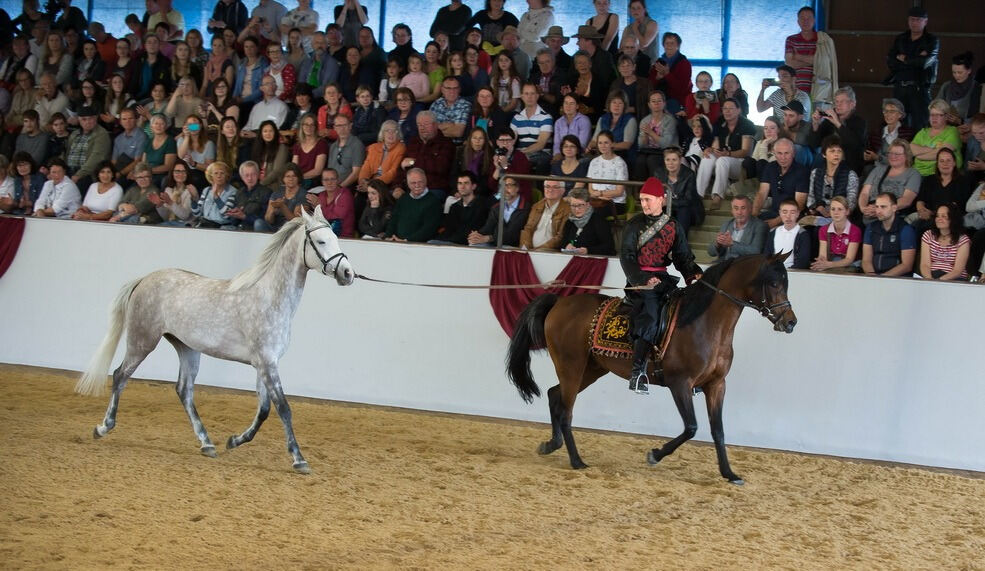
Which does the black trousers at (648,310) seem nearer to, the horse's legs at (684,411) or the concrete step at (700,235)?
the horse's legs at (684,411)

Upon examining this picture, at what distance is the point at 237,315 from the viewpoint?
743 centimetres

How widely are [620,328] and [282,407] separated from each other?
239cm

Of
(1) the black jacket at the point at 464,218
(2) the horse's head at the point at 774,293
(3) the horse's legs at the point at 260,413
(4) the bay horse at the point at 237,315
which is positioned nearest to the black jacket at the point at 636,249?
(2) the horse's head at the point at 774,293

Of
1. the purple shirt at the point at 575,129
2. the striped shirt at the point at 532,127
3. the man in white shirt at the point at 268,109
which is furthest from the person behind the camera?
the man in white shirt at the point at 268,109

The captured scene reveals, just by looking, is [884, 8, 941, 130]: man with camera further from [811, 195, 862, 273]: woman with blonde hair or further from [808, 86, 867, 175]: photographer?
[811, 195, 862, 273]: woman with blonde hair

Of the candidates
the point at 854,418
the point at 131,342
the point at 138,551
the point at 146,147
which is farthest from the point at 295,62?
the point at 138,551

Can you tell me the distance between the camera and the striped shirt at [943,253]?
860 centimetres

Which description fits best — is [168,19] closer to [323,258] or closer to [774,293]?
[323,258]

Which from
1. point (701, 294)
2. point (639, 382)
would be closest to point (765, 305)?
point (701, 294)

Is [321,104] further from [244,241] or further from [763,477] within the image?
[763,477]

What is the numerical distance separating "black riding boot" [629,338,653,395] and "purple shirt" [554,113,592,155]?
423 cm

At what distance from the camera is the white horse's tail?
788cm

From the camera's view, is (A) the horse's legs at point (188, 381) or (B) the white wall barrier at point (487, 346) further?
(B) the white wall barrier at point (487, 346)

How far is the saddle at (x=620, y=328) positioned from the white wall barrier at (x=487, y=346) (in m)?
1.22
